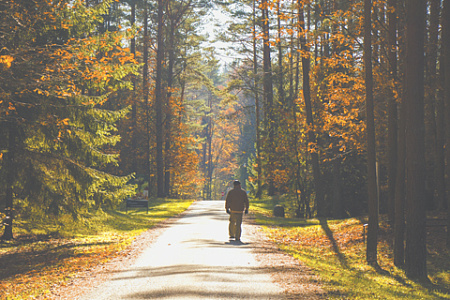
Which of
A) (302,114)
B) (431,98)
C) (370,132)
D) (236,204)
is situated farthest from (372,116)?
(302,114)

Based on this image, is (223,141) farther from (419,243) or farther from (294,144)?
(419,243)

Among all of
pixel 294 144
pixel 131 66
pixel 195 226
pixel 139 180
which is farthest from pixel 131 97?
pixel 131 66

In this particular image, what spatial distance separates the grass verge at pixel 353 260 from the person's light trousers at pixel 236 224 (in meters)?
1.50

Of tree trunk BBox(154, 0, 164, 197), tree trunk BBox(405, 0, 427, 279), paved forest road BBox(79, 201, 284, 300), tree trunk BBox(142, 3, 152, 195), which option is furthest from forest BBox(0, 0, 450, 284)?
tree trunk BBox(142, 3, 152, 195)

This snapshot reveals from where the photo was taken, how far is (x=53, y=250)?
15.0 m

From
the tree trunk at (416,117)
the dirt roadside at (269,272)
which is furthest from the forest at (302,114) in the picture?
the dirt roadside at (269,272)

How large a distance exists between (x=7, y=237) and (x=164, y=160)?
30.0 meters

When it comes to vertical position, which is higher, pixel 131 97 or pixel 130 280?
pixel 131 97

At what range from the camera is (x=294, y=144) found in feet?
87.6

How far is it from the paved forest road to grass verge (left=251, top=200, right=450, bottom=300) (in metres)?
1.44

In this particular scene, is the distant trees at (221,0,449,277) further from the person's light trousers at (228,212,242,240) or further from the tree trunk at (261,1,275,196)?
the person's light trousers at (228,212,242,240)

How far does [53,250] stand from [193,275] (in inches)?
269

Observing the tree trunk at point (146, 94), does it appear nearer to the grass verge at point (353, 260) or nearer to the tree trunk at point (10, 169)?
the grass verge at point (353, 260)

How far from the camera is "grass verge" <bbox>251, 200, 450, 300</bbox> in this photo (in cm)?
980
